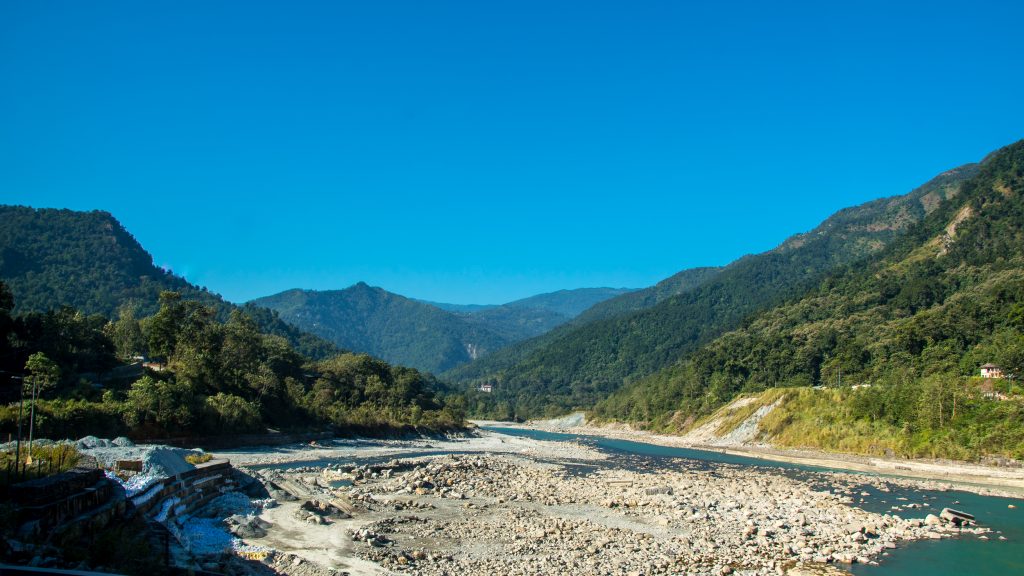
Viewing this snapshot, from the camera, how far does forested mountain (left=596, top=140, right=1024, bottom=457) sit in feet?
186

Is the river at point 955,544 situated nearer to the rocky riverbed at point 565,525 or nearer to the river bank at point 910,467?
the rocky riverbed at point 565,525

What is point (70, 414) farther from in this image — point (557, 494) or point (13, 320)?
point (557, 494)

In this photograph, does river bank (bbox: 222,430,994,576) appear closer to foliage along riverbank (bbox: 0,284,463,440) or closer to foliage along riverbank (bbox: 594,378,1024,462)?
Result: foliage along riverbank (bbox: 0,284,463,440)

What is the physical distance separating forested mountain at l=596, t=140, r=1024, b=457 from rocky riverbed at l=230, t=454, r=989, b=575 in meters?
22.7

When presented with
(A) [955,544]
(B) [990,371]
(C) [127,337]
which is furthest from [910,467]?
(C) [127,337]

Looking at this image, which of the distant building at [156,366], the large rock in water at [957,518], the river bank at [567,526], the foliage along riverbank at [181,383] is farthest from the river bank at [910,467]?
the distant building at [156,366]

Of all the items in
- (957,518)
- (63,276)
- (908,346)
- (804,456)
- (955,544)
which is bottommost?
(804,456)

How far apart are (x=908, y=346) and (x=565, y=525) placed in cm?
7550

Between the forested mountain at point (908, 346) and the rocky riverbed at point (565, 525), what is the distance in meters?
22.7

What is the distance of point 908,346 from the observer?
82.0 meters

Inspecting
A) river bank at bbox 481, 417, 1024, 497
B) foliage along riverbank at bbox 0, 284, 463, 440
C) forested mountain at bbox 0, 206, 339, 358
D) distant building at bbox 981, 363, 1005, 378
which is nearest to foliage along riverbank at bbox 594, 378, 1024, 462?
river bank at bbox 481, 417, 1024, 497

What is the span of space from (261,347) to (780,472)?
68.9 meters

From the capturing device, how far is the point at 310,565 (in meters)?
18.2

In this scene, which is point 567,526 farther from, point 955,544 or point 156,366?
point 156,366
